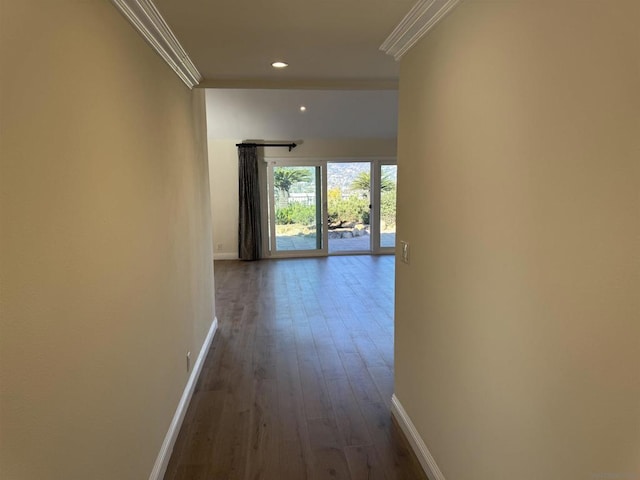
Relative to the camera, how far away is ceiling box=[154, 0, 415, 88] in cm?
177

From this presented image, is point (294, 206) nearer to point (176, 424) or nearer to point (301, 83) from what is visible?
point (301, 83)

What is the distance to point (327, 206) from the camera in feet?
25.7

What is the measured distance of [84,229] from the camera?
1.26 metres

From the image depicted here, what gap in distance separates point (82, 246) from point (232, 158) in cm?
667

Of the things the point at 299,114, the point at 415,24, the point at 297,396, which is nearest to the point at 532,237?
the point at 415,24

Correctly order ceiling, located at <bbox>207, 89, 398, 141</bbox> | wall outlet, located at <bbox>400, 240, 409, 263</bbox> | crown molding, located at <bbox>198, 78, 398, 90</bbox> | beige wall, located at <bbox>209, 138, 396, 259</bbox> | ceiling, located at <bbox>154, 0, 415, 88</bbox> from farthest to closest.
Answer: beige wall, located at <bbox>209, 138, 396, 259</bbox>, ceiling, located at <bbox>207, 89, 398, 141</bbox>, crown molding, located at <bbox>198, 78, 398, 90</bbox>, wall outlet, located at <bbox>400, 240, 409, 263</bbox>, ceiling, located at <bbox>154, 0, 415, 88</bbox>

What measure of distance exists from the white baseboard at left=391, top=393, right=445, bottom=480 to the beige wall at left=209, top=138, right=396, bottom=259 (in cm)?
577

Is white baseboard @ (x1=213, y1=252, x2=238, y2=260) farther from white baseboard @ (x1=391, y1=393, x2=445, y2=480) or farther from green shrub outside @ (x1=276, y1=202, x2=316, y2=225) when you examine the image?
white baseboard @ (x1=391, y1=393, x2=445, y2=480)

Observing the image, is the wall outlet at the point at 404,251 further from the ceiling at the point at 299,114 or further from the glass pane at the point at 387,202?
the glass pane at the point at 387,202

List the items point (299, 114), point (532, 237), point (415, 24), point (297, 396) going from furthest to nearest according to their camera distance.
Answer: point (299, 114) → point (297, 396) → point (415, 24) → point (532, 237)

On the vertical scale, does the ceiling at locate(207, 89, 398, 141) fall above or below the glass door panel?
above

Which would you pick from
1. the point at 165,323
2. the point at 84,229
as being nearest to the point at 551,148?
the point at 84,229

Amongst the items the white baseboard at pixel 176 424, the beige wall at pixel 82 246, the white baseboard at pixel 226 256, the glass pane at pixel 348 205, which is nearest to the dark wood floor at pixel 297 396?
the white baseboard at pixel 176 424

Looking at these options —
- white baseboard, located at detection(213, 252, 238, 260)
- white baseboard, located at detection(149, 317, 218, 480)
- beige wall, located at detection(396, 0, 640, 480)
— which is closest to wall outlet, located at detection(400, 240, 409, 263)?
beige wall, located at detection(396, 0, 640, 480)
